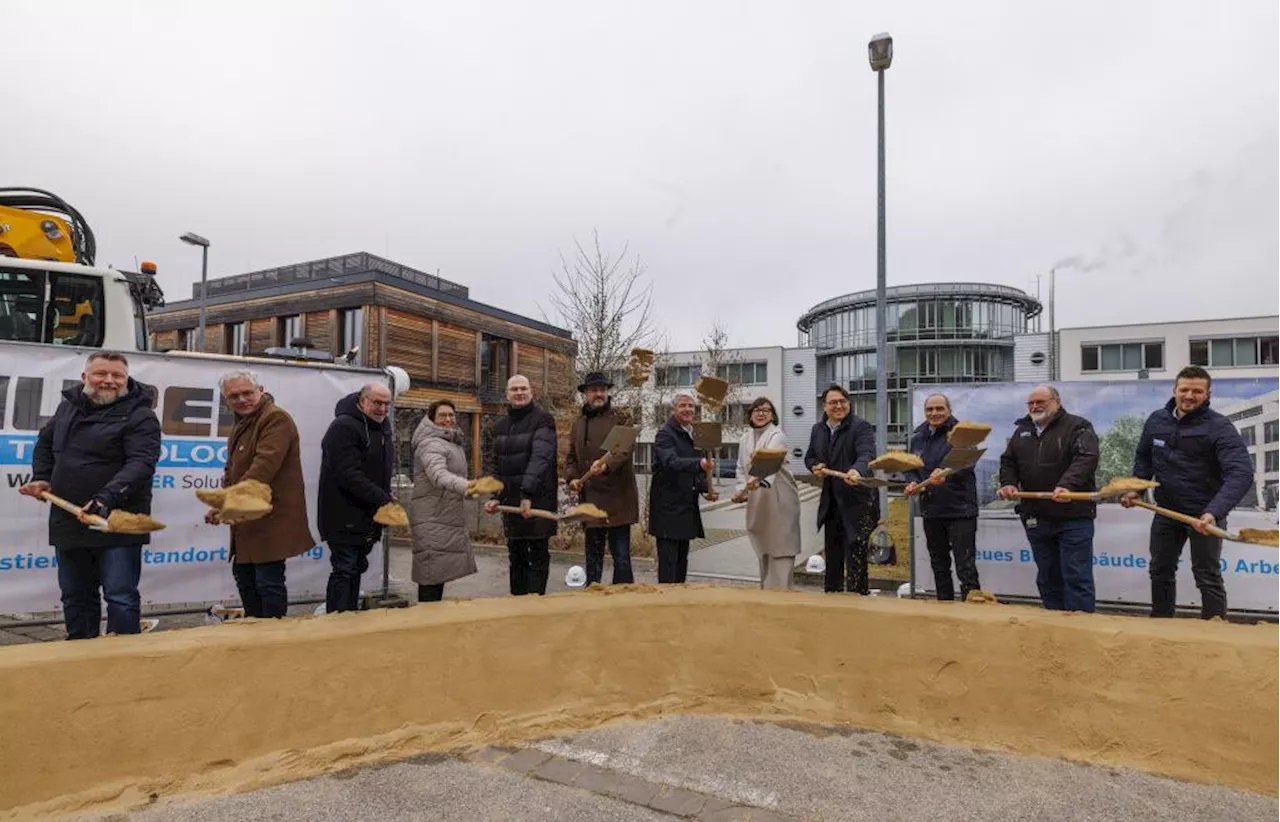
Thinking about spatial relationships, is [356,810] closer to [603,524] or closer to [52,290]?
[603,524]

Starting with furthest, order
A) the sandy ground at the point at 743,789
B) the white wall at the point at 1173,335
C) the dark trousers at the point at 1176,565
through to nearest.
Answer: the white wall at the point at 1173,335
the dark trousers at the point at 1176,565
the sandy ground at the point at 743,789

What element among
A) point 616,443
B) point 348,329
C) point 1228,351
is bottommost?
point 616,443

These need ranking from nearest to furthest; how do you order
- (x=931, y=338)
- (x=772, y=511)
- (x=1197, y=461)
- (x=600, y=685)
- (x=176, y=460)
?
(x=600, y=685) < (x=1197, y=461) < (x=772, y=511) < (x=176, y=460) < (x=931, y=338)

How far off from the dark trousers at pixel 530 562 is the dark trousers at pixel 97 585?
212 centimetres

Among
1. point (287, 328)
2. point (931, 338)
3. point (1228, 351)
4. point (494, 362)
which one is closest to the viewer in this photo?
point (287, 328)

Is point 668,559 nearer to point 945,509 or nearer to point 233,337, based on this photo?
point 945,509

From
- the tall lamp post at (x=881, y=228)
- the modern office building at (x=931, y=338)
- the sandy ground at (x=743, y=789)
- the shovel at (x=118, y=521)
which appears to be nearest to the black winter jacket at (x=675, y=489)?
the sandy ground at (x=743, y=789)

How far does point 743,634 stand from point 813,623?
36 cm

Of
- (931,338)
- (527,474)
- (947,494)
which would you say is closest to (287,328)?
(527,474)

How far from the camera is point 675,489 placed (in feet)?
15.8

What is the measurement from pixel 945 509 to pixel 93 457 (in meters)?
5.14

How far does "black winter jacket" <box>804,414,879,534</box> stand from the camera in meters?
4.61

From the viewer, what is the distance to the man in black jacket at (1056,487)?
13.9 ft

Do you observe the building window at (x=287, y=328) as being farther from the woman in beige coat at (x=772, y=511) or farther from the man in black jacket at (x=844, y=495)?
the man in black jacket at (x=844, y=495)
